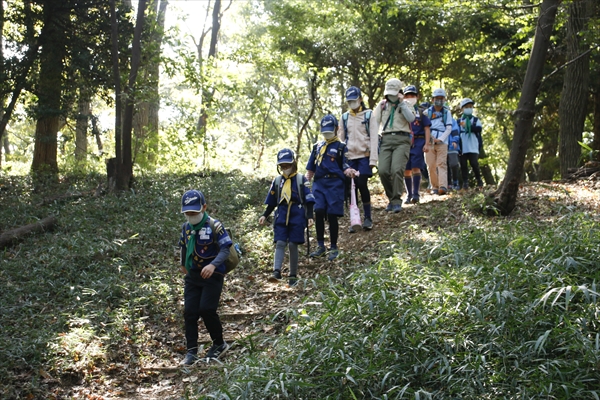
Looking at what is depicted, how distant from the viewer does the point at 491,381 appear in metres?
3.92

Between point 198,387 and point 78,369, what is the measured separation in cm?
177

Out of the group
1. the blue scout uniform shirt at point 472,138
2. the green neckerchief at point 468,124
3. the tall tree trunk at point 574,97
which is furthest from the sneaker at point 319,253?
the tall tree trunk at point 574,97

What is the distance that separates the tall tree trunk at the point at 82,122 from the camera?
584 inches

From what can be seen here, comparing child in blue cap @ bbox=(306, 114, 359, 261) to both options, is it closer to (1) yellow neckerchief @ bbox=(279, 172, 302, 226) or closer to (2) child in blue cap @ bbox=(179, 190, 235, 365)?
(1) yellow neckerchief @ bbox=(279, 172, 302, 226)

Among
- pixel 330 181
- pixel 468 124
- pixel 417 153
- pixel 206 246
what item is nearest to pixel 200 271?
pixel 206 246

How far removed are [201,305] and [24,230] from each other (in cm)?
602

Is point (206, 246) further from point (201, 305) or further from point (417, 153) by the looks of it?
point (417, 153)

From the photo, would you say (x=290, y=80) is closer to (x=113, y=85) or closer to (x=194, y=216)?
(x=113, y=85)

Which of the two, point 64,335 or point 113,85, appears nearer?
point 64,335

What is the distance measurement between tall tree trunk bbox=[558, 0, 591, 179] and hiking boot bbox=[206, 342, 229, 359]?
8816mm

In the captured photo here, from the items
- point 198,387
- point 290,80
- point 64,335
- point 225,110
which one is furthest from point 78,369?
point 290,80

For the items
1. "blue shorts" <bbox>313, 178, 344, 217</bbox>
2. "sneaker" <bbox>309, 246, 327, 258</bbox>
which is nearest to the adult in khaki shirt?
"blue shorts" <bbox>313, 178, 344, 217</bbox>

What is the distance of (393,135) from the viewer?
9656mm

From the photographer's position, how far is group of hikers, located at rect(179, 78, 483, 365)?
20.1ft
